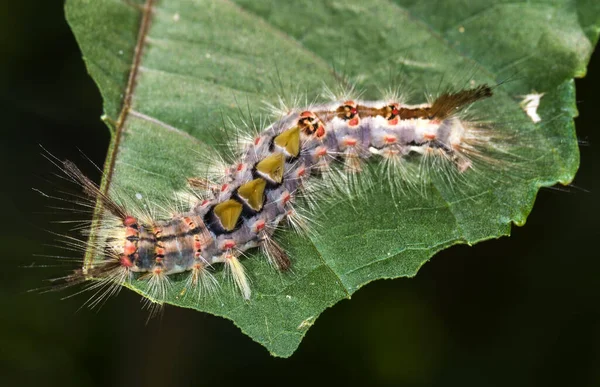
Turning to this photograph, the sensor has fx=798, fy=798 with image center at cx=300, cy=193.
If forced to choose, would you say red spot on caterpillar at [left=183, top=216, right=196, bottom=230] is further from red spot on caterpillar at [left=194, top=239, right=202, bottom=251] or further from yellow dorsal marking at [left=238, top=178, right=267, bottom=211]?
yellow dorsal marking at [left=238, top=178, right=267, bottom=211]

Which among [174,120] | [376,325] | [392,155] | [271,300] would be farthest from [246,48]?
[376,325]

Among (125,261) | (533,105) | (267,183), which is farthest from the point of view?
(533,105)

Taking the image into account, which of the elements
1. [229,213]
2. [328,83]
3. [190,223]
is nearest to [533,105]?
[328,83]

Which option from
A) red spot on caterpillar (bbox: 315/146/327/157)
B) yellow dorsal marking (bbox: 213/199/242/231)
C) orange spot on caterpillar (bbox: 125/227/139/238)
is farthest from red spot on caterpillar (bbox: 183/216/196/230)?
red spot on caterpillar (bbox: 315/146/327/157)

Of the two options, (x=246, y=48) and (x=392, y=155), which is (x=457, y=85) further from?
(x=246, y=48)

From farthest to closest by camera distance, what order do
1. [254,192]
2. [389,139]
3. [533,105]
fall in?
[389,139] < [533,105] < [254,192]

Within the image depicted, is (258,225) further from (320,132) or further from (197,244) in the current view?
(320,132)

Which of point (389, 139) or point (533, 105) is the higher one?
point (533, 105)

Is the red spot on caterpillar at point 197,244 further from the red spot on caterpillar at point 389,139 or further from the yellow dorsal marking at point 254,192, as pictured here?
the red spot on caterpillar at point 389,139
